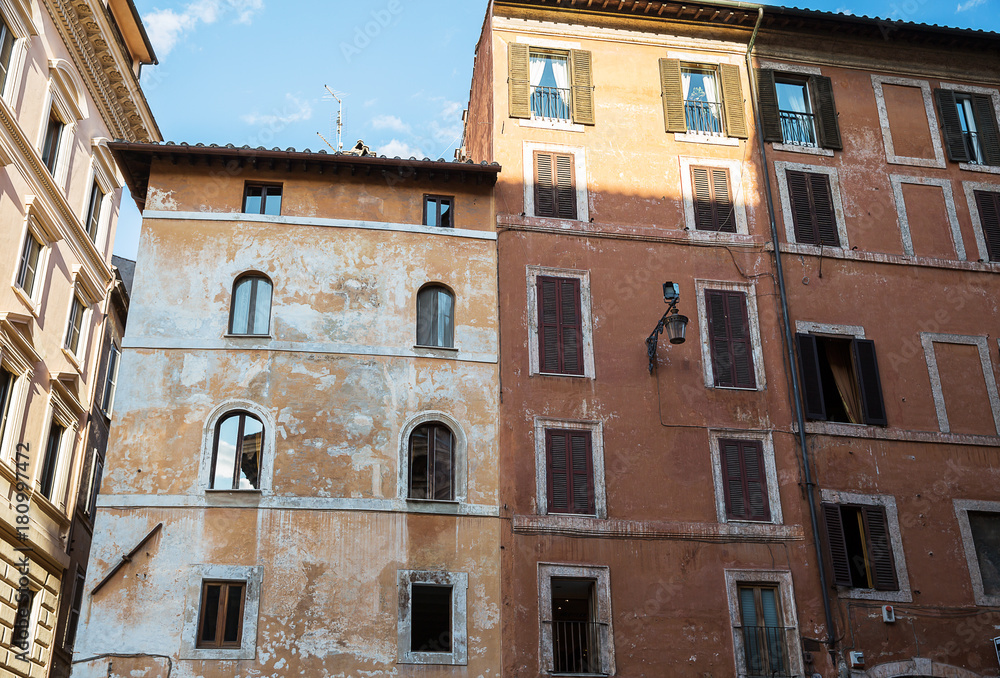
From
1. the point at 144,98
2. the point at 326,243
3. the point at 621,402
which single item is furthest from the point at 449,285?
the point at 144,98

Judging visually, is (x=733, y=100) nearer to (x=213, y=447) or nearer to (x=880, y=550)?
(x=880, y=550)

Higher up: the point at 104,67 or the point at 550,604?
the point at 104,67

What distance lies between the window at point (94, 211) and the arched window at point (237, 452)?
10.4m

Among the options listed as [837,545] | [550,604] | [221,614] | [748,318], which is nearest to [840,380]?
[748,318]

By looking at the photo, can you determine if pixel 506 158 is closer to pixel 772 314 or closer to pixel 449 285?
pixel 449 285

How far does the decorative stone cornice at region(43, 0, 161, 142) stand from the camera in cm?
2494

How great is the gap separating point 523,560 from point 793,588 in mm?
5056

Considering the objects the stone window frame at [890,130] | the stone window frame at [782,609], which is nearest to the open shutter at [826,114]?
the stone window frame at [890,130]

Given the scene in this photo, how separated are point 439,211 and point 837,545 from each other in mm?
10362

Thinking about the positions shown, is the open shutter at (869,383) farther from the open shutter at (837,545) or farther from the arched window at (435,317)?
the arched window at (435,317)

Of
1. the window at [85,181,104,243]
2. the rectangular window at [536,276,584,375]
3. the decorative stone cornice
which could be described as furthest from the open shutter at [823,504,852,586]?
the decorative stone cornice

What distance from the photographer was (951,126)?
24.1m

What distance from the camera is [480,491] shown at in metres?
18.8

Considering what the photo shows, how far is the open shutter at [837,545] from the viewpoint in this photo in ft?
62.7
